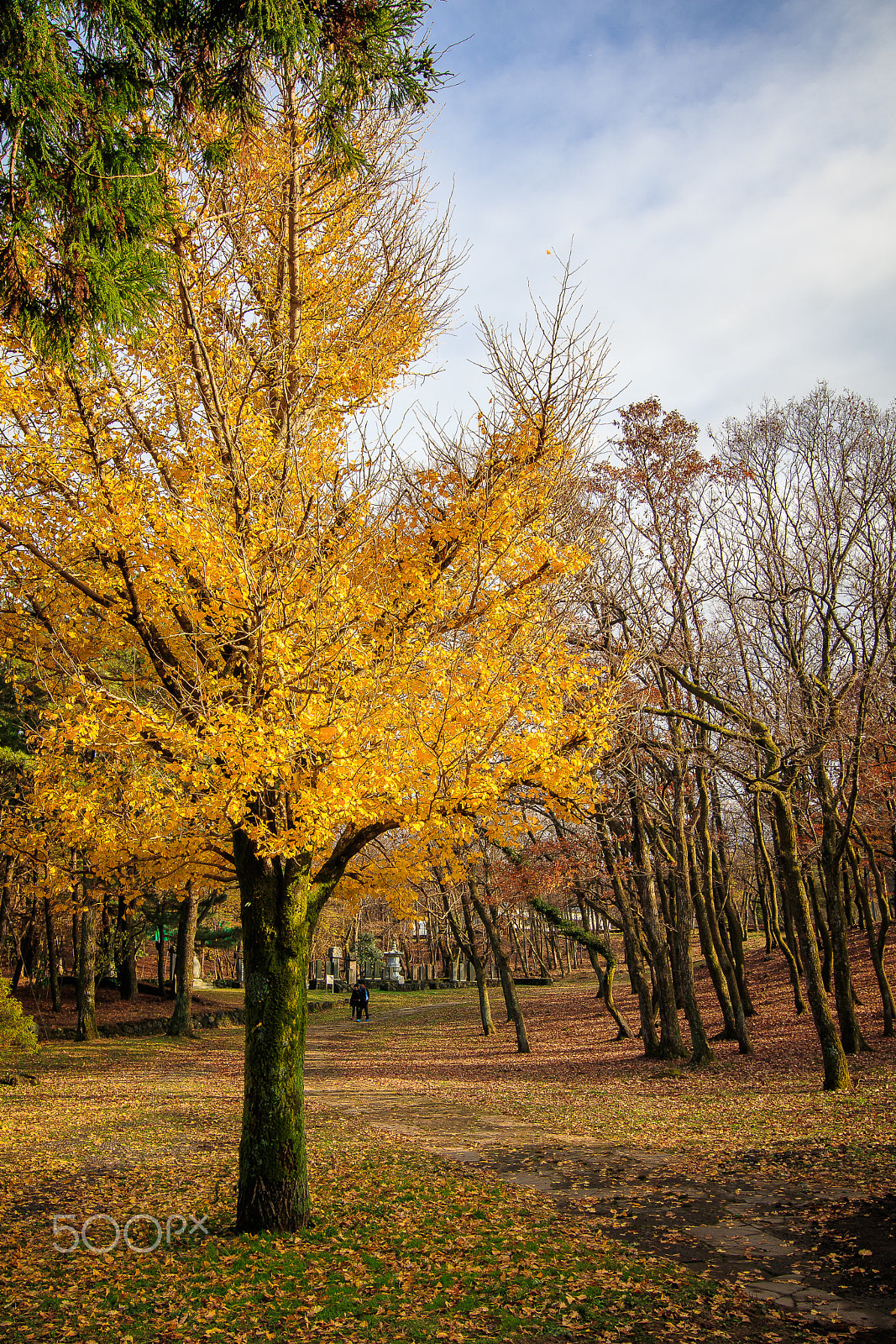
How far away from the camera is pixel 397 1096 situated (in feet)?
44.4

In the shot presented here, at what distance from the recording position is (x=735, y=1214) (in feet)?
20.9

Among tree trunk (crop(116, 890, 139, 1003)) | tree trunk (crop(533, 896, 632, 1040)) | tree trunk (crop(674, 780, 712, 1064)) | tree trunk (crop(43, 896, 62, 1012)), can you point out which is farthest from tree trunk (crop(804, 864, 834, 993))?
tree trunk (crop(43, 896, 62, 1012))

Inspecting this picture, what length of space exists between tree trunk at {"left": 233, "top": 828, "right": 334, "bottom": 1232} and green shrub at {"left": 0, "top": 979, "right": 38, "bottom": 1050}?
28.4ft

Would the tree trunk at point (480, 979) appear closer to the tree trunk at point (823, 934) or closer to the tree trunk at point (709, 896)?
the tree trunk at point (709, 896)

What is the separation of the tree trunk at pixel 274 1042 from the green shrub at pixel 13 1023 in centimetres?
867

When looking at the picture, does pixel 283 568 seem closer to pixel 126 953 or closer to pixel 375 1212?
pixel 375 1212

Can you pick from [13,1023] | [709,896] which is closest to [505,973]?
[709,896]

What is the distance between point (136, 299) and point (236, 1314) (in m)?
5.93

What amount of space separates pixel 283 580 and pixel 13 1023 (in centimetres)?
1185

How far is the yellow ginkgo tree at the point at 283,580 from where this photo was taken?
531 cm

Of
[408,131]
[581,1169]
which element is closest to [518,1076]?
[581,1169]

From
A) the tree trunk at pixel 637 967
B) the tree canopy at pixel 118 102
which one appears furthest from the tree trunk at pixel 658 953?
the tree canopy at pixel 118 102

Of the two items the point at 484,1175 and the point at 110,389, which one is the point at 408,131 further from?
the point at 484,1175

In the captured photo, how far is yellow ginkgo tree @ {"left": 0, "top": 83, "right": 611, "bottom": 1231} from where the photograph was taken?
5.31 meters
